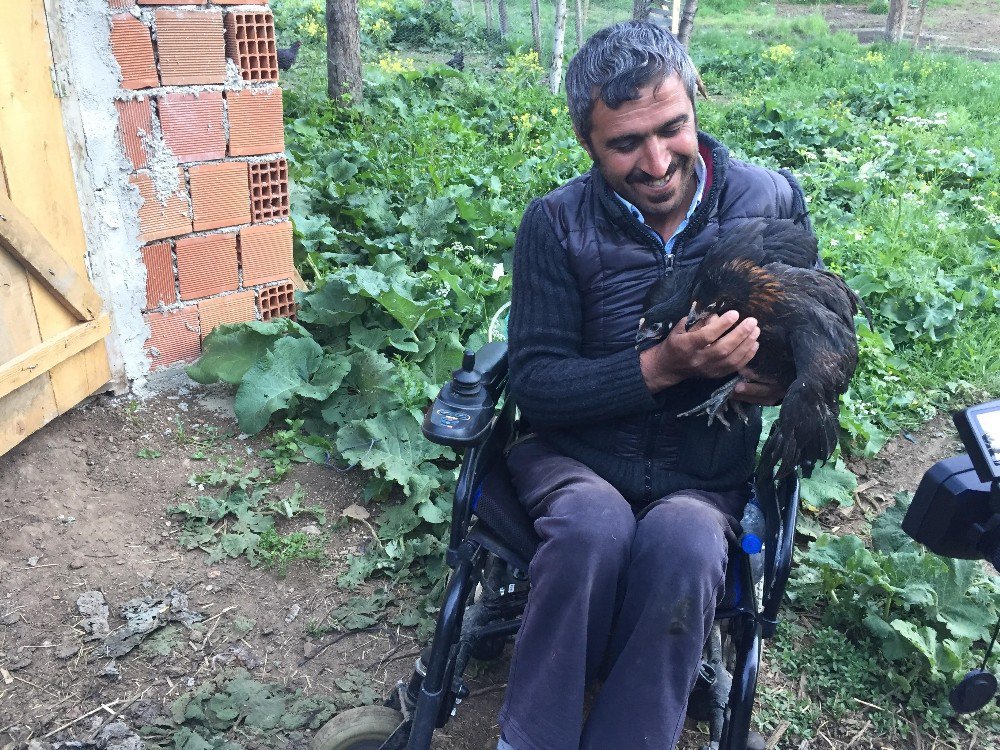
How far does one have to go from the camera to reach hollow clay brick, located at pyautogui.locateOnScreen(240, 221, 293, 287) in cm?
362

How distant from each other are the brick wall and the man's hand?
2.14 m

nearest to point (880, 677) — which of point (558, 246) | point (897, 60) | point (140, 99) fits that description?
point (558, 246)

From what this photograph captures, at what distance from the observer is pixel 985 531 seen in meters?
1.39

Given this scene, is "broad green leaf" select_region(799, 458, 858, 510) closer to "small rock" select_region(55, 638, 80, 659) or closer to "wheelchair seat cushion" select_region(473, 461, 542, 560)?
"wheelchair seat cushion" select_region(473, 461, 542, 560)

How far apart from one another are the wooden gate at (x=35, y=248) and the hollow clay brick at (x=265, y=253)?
65cm

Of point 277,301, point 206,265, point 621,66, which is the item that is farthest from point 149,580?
point 621,66

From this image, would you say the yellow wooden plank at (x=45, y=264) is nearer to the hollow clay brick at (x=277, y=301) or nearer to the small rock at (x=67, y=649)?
the hollow clay brick at (x=277, y=301)

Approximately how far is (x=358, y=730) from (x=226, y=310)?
6.72ft

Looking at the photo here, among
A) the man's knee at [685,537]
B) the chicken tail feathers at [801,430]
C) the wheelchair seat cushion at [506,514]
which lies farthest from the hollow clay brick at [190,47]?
the chicken tail feathers at [801,430]

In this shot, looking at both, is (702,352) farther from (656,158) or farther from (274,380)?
(274,380)

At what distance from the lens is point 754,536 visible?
2.03 m

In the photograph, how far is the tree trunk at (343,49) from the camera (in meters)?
7.45

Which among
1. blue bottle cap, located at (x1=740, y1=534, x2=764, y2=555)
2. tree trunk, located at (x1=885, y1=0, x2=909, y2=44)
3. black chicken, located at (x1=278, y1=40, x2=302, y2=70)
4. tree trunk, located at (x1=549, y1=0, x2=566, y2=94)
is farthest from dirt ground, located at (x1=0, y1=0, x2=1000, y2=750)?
tree trunk, located at (x1=885, y1=0, x2=909, y2=44)

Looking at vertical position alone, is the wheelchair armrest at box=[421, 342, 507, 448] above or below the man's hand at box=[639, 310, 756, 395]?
below
